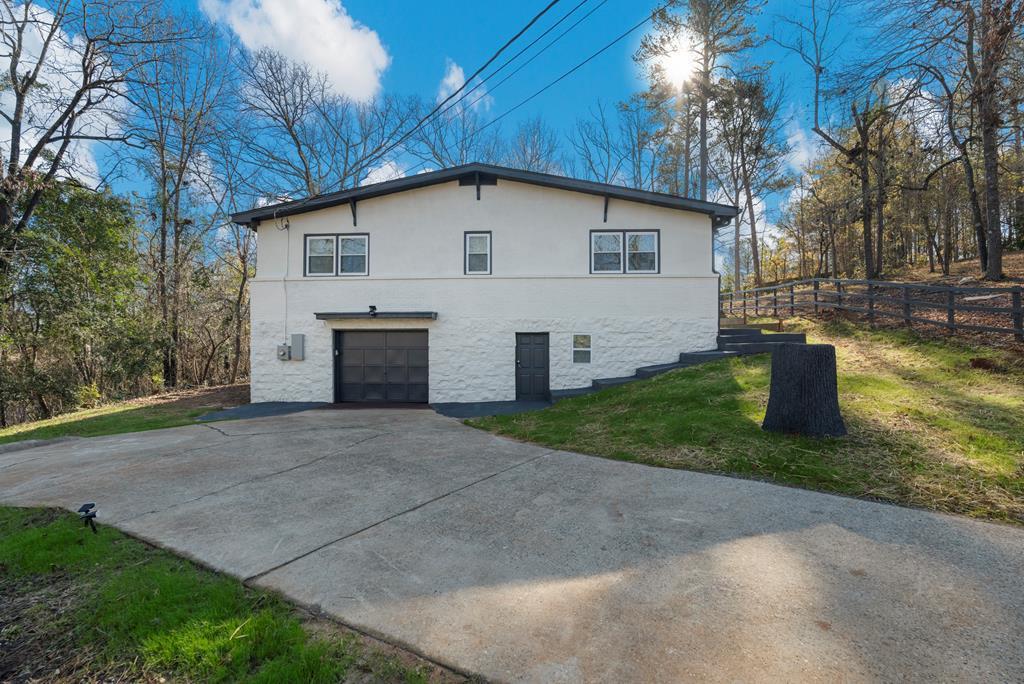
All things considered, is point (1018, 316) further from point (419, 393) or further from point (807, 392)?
point (419, 393)

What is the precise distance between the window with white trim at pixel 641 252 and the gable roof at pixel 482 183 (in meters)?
0.86

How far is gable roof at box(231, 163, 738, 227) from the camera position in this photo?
11.1 m

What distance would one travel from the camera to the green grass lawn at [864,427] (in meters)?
4.23

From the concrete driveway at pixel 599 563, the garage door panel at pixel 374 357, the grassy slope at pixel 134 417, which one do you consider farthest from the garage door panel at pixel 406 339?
the concrete driveway at pixel 599 563

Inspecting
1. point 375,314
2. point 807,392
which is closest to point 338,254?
point 375,314

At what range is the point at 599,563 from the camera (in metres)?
3.00

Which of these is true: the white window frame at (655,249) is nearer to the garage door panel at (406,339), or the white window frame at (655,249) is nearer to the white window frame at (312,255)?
the garage door panel at (406,339)

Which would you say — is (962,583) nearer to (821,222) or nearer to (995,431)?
(995,431)

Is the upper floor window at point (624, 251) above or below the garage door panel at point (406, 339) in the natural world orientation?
above

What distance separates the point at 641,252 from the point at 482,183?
454 cm

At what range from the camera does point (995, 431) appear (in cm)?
498

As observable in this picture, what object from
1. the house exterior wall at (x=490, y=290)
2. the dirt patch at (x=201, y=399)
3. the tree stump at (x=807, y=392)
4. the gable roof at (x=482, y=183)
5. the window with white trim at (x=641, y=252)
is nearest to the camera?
the tree stump at (x=807, y=392)

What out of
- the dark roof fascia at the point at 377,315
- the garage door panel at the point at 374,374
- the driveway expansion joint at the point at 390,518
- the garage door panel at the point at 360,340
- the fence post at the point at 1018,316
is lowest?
the driveway expansion joint at the point at 390,518

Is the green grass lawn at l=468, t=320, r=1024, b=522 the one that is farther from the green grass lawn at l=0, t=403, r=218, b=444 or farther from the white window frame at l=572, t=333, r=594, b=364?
the green grass lawn at l=0, t=403, r=218, b=444
